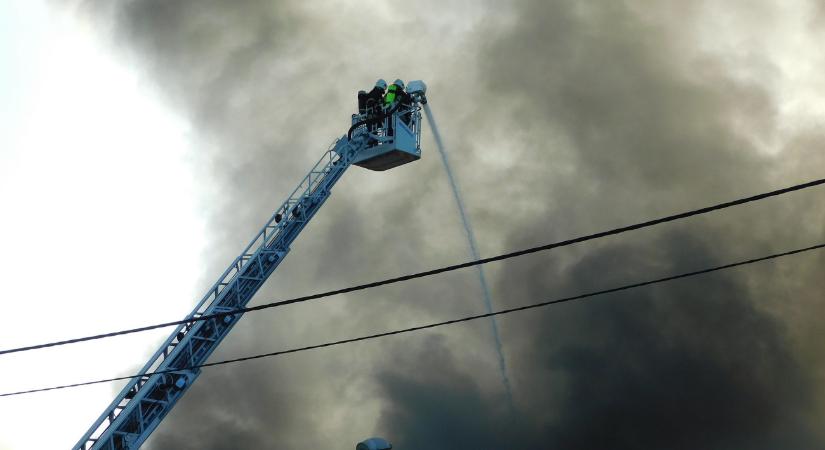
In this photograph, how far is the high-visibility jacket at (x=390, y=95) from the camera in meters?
36.2

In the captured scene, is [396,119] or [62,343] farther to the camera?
[396,119]

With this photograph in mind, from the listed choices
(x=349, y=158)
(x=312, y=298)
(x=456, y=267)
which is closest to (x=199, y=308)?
(x=349, y=158)

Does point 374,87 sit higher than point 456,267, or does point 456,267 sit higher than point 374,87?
point 374,87

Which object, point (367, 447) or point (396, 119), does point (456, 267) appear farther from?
point (396, 119)

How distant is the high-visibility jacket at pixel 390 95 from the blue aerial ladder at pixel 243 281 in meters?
0.31

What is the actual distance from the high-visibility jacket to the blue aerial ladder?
1.02ft

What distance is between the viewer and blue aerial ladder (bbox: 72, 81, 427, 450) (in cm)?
3123

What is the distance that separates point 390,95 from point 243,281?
30.1 feet

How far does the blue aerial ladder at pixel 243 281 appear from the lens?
31.2 metres

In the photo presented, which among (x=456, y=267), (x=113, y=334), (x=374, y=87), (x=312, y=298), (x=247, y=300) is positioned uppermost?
(x=374, y=87)

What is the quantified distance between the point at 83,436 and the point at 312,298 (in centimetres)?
1405

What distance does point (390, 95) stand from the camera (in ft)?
119

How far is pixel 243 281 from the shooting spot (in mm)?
34844

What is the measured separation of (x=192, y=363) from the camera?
1296 inches
